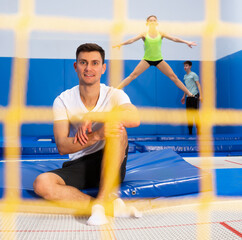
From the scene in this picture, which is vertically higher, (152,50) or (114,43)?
(114,43)

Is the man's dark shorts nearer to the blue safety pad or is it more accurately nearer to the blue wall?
the blue safety pad

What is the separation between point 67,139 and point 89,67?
0.32 meters

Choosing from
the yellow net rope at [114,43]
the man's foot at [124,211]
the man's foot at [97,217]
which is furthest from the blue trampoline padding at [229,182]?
the yellow net rope at [114,43]

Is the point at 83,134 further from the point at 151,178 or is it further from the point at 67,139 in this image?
the point at 151,178

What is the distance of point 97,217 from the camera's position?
115cm

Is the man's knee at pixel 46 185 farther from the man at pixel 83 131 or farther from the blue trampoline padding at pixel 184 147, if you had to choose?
the blue trampoline padding at pixel 184 147

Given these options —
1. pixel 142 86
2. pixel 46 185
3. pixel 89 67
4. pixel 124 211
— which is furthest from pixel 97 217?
pixel 142 86

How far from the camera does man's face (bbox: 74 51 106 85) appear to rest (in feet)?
4.39

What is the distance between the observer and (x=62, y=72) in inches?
205

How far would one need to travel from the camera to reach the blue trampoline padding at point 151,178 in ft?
4.46

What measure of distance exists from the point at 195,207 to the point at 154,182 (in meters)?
0.21

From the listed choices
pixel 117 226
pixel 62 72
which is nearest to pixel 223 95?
pixel 62 72

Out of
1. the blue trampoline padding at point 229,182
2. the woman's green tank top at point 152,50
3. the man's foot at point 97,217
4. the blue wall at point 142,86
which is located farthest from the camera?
the blue wall at point 142,86

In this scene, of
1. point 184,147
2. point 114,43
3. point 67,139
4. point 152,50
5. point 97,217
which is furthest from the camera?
point 114,43
